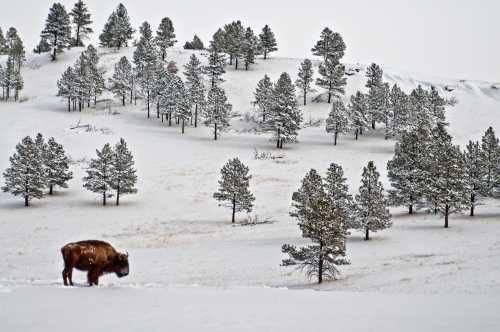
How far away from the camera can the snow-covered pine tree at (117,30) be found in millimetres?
125250

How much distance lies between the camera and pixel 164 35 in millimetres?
122375

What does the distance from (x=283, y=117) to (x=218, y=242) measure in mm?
43936

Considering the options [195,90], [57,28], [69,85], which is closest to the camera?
[195,90]

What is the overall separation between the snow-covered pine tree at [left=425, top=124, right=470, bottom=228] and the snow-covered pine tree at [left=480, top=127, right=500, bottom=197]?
5.86 m

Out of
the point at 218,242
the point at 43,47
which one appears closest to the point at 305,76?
the point at 218,242

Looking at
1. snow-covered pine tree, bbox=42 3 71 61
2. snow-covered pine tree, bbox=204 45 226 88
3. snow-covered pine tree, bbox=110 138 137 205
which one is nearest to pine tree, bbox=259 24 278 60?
snow-covered pine tree, bbox=204 45 226 88

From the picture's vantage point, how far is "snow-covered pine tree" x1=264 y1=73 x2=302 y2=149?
79.2 metres

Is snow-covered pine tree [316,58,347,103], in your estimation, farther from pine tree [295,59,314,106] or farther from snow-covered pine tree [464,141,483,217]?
snow-covered pine tree [464,141,483,217]

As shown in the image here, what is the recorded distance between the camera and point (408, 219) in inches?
1825

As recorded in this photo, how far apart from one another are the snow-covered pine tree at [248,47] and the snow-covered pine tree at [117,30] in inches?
1490

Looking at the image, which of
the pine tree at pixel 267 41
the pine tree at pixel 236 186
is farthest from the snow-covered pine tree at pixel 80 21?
the pine tree at pixel 236 186

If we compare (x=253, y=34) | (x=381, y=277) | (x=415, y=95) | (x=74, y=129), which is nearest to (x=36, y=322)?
(x=381, y=277)

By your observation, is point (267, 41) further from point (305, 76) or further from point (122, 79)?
point (122, 79)

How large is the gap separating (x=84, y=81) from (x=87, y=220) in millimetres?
55594
